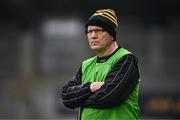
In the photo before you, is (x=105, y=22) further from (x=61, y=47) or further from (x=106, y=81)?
(x=61, y=47)

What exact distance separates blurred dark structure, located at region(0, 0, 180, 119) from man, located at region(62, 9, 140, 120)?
401 inches

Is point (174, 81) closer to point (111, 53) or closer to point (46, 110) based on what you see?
point (46, 110)

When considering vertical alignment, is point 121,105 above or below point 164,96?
above

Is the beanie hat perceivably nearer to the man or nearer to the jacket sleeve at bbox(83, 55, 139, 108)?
the man

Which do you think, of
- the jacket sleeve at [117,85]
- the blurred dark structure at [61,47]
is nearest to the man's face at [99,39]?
the jacket sleeve at [117,85]

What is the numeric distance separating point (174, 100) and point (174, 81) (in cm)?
55

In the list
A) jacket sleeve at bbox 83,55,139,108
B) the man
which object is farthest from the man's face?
jacket sleeve at bbox 83,55,139,108

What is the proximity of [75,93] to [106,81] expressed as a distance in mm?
214

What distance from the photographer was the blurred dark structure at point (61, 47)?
14523 mm

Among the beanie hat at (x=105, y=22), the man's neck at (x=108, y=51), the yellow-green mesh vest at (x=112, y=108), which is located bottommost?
the yellow-green mesh vest at (x=112, y=108)

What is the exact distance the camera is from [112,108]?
12.6 feet

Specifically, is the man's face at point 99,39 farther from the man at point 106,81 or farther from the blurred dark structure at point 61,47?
the blurred dark structure at point 61,47

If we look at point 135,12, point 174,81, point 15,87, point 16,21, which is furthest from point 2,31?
point 174,81

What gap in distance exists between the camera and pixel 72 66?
596 inches
